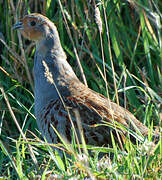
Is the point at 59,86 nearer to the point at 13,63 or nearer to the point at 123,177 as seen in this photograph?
the point at 13,63

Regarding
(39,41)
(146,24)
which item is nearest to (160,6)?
(146,24)

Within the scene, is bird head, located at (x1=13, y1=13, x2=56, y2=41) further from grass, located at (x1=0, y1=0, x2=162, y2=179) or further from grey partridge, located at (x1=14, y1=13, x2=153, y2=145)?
grass, located at (x1=0, y1=0, x2=162, y2=179)

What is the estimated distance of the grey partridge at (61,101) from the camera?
3.09 meters

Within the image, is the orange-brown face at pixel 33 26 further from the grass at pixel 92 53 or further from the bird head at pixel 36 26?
the grass at pixel 92 53

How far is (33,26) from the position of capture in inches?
148

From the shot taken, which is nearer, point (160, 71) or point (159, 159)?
point (159, 159)

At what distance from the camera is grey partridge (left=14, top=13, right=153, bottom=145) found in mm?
3092

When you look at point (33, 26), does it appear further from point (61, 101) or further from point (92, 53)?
point (61, 101)

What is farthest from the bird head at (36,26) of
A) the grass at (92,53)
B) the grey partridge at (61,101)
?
the grass at (92,53)

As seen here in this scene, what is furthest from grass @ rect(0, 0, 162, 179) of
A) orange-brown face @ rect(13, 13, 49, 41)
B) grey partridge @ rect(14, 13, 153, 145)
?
grey partridge @ rect(14, 13, 153, 145)

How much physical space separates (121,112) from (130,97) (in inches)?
32.9

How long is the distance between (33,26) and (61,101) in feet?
2.88

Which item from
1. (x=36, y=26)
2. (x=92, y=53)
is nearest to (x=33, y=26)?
(x=36, y=26)

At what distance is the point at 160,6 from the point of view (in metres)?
4.45
